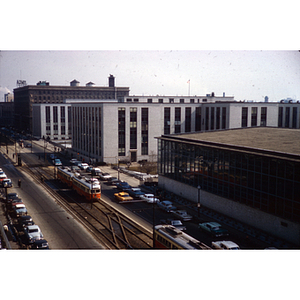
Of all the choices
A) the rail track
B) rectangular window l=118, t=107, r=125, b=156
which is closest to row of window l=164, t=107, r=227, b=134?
rectangular window l=118, t=107, r=125, b=156

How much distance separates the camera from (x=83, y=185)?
132 ft

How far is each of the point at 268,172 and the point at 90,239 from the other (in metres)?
15.5

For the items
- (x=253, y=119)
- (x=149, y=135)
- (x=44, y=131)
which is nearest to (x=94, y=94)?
(x=44, y=131)

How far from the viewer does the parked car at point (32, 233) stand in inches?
1073

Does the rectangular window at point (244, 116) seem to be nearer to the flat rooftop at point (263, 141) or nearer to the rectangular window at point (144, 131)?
the rectangular window at point (144, 131)

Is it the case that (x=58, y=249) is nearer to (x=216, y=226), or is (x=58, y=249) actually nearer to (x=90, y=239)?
(x=90, y=239)


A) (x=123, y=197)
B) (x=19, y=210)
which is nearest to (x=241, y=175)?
(x=123, y=197)

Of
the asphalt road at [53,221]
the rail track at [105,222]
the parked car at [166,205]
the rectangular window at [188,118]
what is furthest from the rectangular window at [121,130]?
the parked car at [166,205]

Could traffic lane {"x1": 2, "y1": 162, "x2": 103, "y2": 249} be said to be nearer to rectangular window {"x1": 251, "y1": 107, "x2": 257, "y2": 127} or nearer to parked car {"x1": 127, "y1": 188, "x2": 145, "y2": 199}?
parked car {"x1": 127, "y1": 188, "x2": 145, "y2": 199}

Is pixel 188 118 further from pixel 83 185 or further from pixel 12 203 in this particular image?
pixel 12 203

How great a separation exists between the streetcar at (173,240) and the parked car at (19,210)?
49.3ft

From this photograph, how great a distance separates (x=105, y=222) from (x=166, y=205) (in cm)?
716

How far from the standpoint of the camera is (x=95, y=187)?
38.8m

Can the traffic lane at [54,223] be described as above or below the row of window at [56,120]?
below
